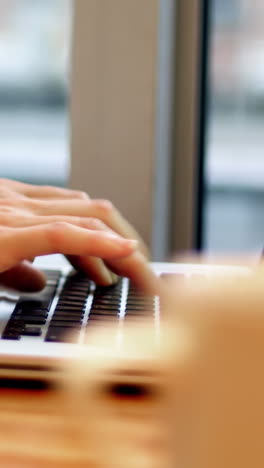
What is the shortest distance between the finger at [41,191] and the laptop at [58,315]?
10cm

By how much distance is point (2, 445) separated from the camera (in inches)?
13.2

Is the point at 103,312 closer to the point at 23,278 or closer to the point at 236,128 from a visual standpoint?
the point at 23,278

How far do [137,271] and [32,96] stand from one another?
3.41 meters

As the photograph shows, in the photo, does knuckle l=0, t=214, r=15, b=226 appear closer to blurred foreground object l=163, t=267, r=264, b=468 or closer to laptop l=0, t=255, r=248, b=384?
laptop l=0, t=255, r=248, b=384

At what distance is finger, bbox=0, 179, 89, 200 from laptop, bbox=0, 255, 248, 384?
10 cm

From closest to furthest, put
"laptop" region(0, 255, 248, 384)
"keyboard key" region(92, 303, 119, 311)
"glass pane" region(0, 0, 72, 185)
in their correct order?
"laptop" region(0, 255, 248, 384)
"keyboard key" region(92, 303, 119, 311)
"glass pane" region(0, 0, 72, 185)

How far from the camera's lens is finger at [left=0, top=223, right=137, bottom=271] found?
53 cm

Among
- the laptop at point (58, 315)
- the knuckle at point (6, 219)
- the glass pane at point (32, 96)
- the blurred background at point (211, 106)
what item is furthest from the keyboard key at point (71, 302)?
the glass pane at point (32, 96)

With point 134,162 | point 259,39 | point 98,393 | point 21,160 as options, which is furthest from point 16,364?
point 21,160

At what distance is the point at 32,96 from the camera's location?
3.87 m

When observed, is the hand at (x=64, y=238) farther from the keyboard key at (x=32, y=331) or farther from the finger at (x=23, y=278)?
the keyboard key at (x=32, y=331)

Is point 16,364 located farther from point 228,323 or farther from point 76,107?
point 76,107

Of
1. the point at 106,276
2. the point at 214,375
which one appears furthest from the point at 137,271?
the point at 214,375

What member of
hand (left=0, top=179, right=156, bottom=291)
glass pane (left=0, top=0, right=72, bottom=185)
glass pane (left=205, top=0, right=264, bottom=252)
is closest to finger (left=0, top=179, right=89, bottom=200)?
hand (left=0, top=179, right=156, bottom=291)
